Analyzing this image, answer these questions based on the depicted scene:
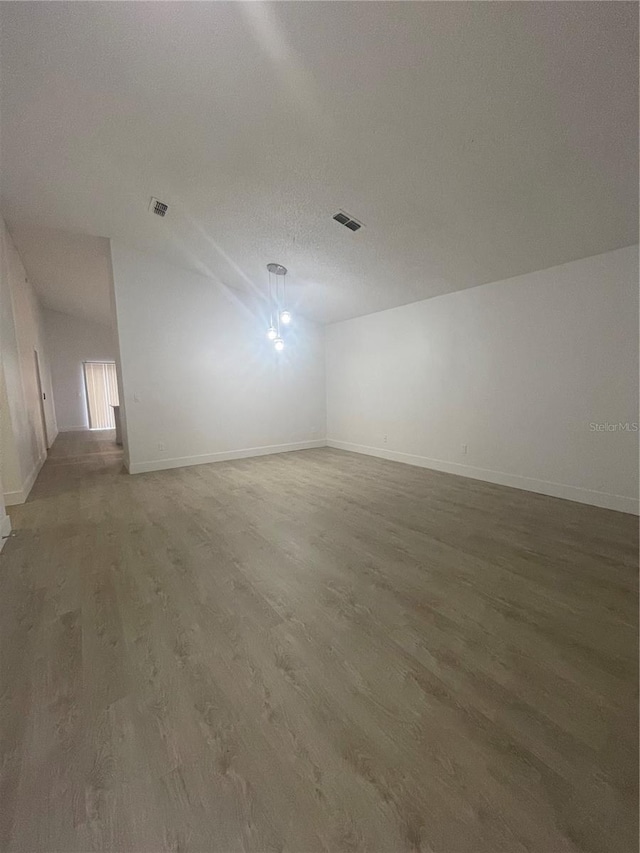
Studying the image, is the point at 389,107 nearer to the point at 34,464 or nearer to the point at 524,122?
the point at 524,122

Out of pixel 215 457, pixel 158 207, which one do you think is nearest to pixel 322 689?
pixel 158 207

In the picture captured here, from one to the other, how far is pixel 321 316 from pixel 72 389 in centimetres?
838

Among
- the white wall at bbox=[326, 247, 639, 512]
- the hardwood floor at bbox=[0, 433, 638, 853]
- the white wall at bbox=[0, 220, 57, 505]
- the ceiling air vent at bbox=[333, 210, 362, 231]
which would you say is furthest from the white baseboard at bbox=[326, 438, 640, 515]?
the white wall at bbox=[0, 220, 57, 505]

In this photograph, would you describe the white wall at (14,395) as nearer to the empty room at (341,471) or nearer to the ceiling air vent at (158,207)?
the empty room at (341,471)

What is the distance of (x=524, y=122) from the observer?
2.23m

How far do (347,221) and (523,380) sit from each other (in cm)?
264

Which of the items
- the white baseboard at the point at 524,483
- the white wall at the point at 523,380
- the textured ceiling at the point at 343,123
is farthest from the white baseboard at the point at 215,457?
the textured ceiling at the point at 343,123

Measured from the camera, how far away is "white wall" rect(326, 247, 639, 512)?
3461mm

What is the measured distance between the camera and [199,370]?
5.92m

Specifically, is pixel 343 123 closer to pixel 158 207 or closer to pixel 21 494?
pixel 158 207

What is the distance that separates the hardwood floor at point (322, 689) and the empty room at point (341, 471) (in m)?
0.01

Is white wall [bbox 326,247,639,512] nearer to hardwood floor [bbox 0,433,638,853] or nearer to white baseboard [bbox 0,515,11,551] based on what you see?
hardwood floor [bbox 0,433,638,853]

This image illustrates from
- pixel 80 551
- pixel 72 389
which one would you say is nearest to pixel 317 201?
pixel 80 551

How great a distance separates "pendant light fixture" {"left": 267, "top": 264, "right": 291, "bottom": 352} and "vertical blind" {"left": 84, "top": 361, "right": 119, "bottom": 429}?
7.18m
